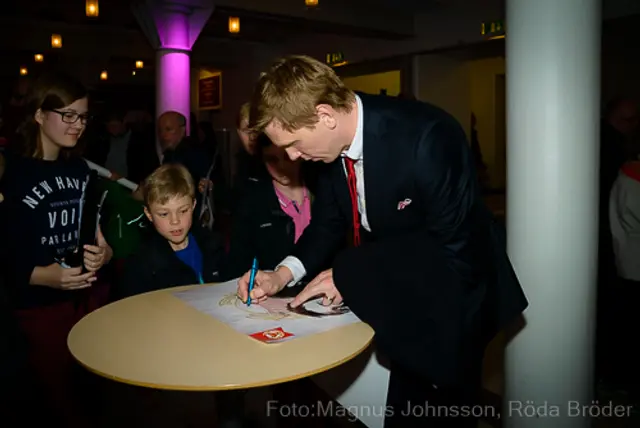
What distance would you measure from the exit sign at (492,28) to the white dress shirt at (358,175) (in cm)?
631

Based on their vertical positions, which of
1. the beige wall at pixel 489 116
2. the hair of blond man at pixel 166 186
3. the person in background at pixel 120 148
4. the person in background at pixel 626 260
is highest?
the beige wall at pixel 489 116

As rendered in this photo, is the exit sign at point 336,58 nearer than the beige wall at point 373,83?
Yes

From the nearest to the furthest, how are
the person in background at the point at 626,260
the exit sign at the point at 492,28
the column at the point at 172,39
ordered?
1. the person in background at the point at 626,260
2. the exit sign at the point at 492,28
3. the column at the point at 172,39

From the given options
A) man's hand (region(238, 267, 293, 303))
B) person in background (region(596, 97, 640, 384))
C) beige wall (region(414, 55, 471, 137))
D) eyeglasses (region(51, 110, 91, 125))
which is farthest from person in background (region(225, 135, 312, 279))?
beige wall (region(414, 55, 471, 137))

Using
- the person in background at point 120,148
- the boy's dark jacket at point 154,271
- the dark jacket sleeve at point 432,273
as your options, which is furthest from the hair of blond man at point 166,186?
the person in background at point 120,148

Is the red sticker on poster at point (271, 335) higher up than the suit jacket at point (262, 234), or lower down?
lower down

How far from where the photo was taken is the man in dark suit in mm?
1568

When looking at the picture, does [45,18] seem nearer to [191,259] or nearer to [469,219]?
[191,259]

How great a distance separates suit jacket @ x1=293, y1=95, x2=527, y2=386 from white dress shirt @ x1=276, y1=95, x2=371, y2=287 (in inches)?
1.0

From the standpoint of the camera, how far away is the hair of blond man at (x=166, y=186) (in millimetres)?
2482

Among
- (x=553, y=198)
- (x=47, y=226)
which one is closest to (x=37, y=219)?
(x=47, y=226)

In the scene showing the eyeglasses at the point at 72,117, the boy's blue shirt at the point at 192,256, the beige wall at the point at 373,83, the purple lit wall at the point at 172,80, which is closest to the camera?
the eyeglasses at the point at 72,117

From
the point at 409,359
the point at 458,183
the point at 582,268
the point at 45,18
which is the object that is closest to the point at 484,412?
the point at 582,268

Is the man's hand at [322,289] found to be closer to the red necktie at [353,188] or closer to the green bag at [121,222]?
the red necktie at [353,188]
